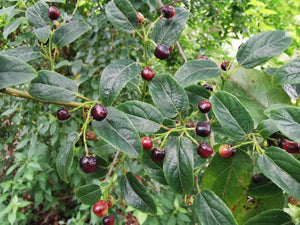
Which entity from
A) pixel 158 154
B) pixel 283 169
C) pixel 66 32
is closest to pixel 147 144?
pixel 158 154

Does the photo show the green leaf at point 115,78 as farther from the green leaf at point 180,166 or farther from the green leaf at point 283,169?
the green leaf at point 283,169

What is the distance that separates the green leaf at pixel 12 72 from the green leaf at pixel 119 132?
6.4 inches

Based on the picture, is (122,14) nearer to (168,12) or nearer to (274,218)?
(168,12)

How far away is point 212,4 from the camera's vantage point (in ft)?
6.27

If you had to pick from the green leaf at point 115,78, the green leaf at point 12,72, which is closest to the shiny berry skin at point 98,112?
the green leaf at point 115,78

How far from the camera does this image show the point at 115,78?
0.48 m

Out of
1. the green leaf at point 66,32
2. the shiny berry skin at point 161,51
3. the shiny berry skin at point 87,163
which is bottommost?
the shiny berry skin at point 87,163

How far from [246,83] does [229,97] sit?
20 cm

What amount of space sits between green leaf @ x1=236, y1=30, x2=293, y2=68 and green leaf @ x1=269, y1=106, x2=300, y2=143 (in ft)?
0.54

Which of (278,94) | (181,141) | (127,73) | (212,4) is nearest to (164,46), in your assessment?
(127,73)

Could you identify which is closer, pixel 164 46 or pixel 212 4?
pixel 164 46

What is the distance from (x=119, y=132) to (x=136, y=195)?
24 cm

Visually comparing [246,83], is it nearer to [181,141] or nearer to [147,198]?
[181,141]

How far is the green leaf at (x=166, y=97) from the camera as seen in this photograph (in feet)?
1.68
